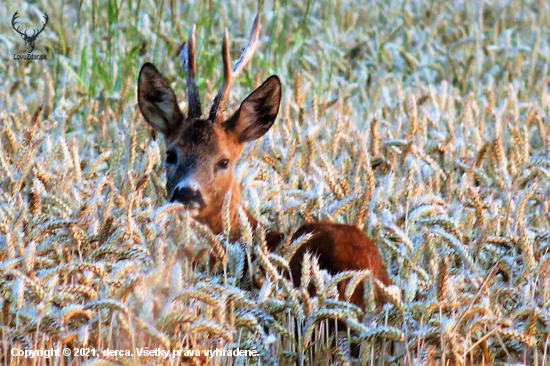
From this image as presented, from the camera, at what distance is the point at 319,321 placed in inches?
204

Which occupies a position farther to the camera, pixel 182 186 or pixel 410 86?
pixel 410 86

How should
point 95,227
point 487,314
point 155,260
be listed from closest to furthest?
1. point 155,260
2. point 487,314
3. point 95,227

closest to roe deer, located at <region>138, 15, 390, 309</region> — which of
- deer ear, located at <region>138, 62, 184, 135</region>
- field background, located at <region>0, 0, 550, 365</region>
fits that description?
deer ear, located at <region>138, 62, 184, 135</region>

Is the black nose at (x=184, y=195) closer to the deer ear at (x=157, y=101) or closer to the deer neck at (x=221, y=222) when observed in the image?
the deer neck at (x=221, y=222)

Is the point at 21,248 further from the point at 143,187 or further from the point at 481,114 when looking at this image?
the point at 481,114

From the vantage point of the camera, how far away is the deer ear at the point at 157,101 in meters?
7.07

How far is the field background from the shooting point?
16.2ft

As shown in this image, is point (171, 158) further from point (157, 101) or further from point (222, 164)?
point (157, 101)

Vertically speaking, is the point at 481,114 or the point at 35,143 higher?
the point at 481,114

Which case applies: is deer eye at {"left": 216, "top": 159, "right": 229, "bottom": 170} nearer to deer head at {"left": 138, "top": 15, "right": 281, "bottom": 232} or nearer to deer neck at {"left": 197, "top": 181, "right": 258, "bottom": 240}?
deer head at {"left": 138, "top": 15, "right": 281, "bottom": 232}

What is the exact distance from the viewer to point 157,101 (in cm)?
716

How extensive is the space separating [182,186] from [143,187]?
1.16 ft

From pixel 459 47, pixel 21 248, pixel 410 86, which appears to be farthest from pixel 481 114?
pixel 21 248

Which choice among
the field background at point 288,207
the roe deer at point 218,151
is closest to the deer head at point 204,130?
the roe deer at point 218,151
